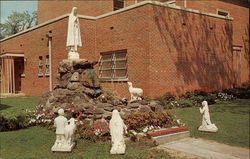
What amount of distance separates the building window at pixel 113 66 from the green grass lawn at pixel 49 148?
28.2 feet

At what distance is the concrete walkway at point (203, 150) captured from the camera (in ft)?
22.6

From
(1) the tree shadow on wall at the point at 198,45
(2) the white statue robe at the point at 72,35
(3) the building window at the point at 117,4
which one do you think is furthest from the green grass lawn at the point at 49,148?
(3) the building window at the point at 117,4

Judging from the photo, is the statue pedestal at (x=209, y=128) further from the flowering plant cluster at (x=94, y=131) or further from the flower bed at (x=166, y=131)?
the flowering plant cluster at (x=94, y=131)

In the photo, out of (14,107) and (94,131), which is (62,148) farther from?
(14,107)

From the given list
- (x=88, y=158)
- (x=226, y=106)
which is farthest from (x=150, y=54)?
(x=88, y=158)

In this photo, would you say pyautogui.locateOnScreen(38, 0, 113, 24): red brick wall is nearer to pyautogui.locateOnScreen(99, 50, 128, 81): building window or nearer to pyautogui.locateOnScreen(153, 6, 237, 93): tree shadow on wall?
pyautogui.locateOnScreen(99, 50, 128, 81): building window

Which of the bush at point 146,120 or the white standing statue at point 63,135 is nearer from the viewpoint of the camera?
the white standing statue at point 63,135

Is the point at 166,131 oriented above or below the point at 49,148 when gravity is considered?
above

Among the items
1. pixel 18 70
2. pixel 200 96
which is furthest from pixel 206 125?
Answer: pixel 18 70

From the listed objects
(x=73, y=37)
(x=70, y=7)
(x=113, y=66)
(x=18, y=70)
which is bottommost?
(x=113, y=66)

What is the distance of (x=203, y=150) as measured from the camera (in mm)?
7320

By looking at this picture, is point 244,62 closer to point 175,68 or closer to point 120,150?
point 175,68

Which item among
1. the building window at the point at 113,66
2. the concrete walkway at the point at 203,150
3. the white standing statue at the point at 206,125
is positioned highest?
the building window at the point at 113,66

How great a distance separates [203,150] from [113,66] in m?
10.9
